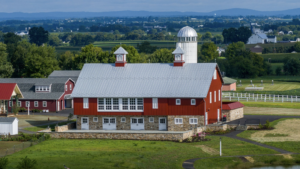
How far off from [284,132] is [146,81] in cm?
1858

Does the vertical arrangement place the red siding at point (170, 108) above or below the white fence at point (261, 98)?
above

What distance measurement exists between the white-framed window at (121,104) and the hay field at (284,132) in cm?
1480

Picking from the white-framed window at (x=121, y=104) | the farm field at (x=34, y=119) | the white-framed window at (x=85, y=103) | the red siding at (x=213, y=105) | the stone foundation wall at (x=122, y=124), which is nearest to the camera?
the stone foundation wall at (x=122, y=124)

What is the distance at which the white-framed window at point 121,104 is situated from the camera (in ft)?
226

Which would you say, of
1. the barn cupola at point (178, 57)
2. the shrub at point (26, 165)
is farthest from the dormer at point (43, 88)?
the shrub at point (26, 165)

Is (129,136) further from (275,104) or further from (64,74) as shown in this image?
(64,74)

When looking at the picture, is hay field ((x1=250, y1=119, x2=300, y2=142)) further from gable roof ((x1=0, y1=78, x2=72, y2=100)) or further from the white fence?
gable roof ((x1=0, y1=78, x2=72, y2=100))

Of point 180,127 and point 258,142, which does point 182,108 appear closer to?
point 180,127

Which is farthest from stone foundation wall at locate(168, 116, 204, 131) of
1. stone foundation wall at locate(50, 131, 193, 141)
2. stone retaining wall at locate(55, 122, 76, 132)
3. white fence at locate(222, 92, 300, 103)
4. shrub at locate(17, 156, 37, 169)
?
white fence at locate(222, 92, 300, 103)

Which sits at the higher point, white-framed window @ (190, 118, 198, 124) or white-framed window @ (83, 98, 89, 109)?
white-framed window @ (83, 98, 89, 109)

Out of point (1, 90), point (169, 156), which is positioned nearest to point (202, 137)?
point (169, 156)

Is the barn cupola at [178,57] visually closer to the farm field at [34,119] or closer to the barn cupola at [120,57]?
the barn cupola at [120,57]

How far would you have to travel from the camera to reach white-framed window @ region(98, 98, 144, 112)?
68.9 metres

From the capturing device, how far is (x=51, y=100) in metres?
94.1
